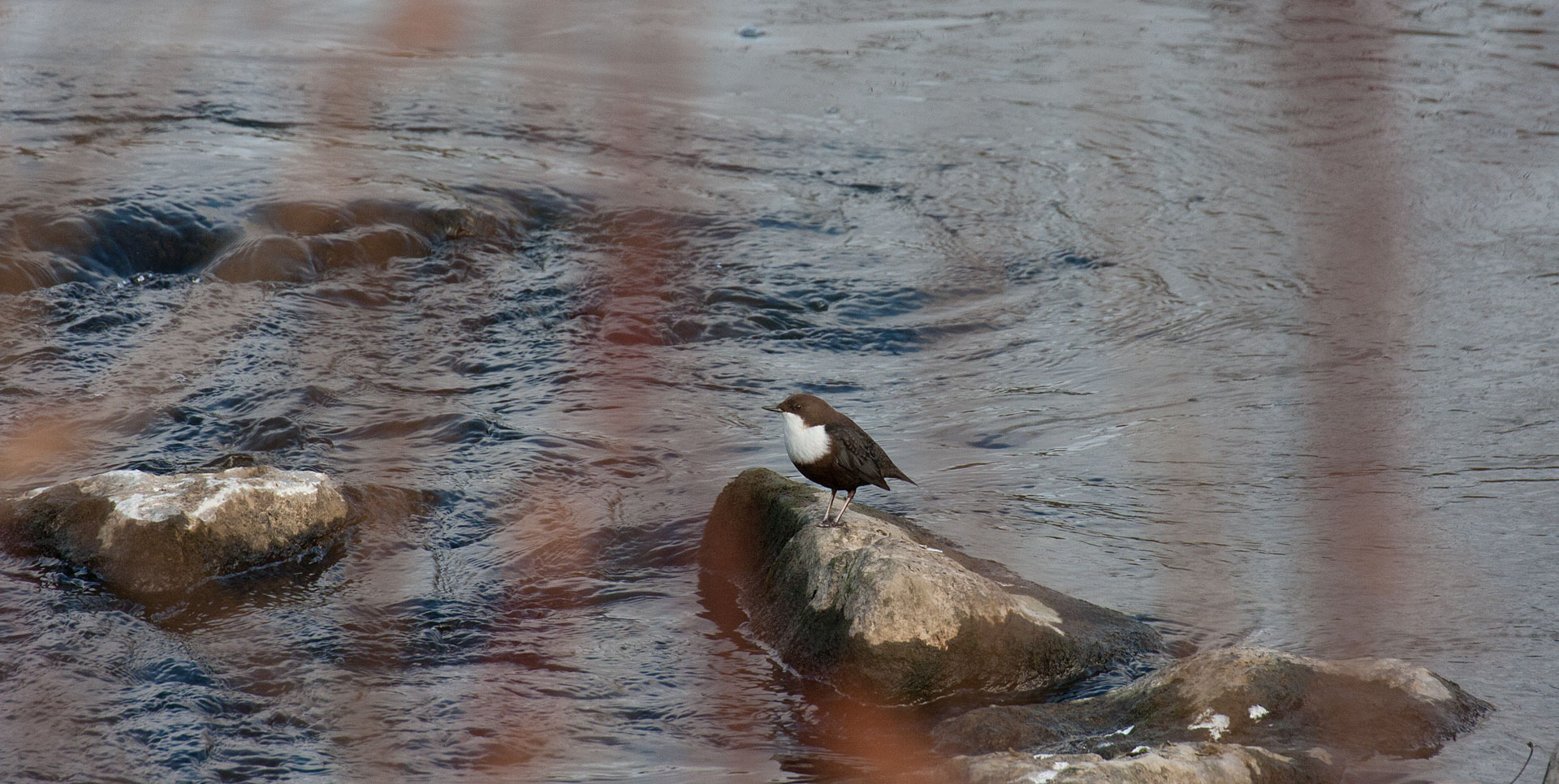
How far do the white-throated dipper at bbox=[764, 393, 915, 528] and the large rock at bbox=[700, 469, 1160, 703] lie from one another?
163 mm

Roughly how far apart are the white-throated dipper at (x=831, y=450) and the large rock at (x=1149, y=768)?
4.77 feet

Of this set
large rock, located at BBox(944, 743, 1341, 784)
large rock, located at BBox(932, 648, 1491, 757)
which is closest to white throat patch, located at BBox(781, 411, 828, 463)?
large rock, located at BBox(932, 648, 1491, 757)

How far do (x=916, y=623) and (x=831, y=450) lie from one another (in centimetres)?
73

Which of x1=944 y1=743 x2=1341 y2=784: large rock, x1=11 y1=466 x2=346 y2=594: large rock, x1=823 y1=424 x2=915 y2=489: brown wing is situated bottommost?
x1=11 y1=466 x2=346 y2=594: large rock

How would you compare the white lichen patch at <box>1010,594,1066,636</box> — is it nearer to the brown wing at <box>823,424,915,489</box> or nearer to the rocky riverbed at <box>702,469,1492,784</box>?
the rocky riverbed at <box>702,469,1492,784</box>

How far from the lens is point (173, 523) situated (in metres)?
4.98

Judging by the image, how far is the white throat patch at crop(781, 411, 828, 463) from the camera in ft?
15.7

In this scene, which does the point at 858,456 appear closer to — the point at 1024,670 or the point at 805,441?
the point at 805,441

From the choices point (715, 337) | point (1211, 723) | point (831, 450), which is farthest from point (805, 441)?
point (715, 337)

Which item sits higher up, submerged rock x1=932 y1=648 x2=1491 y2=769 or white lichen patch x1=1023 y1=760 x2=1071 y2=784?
white lichen patch x1=1023 y1=760 x2=1071 y2=784

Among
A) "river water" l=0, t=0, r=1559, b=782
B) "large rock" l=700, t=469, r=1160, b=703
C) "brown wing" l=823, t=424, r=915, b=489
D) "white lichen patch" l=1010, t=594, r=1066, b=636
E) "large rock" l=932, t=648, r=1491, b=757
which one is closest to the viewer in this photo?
"large rock" l=932, t=648, r=1491, b=757

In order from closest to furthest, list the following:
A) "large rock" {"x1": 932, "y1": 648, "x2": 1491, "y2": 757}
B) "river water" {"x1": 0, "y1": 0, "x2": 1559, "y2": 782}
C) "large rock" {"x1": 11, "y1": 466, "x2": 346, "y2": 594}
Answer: "large rock" {"x1": 932, "y1": 648, "x2": 1491, "y2": 757}, "river water" {"x1": 0, "y1": 0, "x2": 1559, "y2": 782}, "large rock" {"x1": 11, "y1": 466, "x2": 346, "y2": 594}

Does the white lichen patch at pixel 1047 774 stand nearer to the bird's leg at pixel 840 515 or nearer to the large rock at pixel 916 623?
the large rock at pixel 916 623

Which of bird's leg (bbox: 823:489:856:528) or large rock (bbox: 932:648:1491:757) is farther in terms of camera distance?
bird's leg (bbox: 823:489:856:528)
